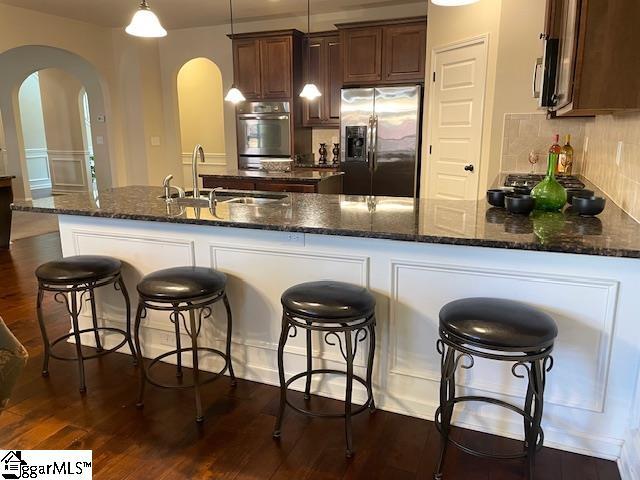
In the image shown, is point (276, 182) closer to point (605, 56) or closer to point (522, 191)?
point (522, 191)

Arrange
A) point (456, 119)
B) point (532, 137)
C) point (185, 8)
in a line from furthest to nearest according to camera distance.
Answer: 1. point (185, 8)
2. point (456, 119)
3. point (532, 137)

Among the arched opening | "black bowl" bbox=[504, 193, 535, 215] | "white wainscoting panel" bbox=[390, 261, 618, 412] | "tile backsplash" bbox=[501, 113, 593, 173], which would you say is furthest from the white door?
the arched opening

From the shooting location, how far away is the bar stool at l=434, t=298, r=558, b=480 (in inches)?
60.7

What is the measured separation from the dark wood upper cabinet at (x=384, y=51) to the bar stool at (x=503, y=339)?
4179 millimetres

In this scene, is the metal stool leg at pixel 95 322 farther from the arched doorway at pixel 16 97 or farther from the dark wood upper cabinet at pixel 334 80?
the arched doorway at pixel 16 97

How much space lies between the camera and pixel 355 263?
7.02 feet

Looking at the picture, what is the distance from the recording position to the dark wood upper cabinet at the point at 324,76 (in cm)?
595

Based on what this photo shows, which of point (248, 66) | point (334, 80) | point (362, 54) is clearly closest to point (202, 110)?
point (248, 66)

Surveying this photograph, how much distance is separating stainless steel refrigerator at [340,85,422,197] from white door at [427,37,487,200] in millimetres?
350

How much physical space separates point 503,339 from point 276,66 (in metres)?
5.27

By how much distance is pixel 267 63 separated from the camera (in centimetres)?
607

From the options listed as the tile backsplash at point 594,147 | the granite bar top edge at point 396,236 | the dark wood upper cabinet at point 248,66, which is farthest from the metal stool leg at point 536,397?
the dark wood upper cabinet at point 248,66

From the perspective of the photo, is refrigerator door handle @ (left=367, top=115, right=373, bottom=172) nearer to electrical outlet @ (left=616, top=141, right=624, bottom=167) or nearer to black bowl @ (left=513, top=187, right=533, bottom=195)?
black bowl @ (left=513, top=187, right=533, bottom=195)

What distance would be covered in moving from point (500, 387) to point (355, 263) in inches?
31.2
